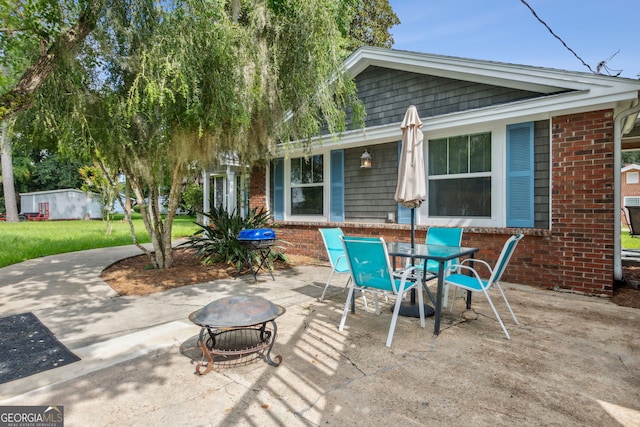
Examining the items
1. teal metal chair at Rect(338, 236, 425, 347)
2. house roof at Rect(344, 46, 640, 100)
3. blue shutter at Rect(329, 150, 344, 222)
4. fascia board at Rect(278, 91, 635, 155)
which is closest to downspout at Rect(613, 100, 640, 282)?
fascia board at Rect(278, 91, 635, 155)

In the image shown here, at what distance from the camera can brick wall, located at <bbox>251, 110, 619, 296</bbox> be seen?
181 inches

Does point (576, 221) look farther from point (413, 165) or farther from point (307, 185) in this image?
point (307, 185)

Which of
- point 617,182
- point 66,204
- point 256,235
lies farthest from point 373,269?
point 66,204

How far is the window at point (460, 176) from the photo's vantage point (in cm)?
Result: 568

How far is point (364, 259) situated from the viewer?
330 centimetres

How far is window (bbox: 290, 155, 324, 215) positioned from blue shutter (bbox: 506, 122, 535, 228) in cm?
388

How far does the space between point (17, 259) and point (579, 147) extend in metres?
10.7

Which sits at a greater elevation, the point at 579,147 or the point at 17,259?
the point at 579,147

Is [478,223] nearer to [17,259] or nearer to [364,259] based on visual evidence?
[364,259]

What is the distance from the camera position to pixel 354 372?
2.53 metres

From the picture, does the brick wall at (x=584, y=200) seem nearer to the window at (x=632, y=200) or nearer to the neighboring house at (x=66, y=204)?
the window at (x=632, y=200)

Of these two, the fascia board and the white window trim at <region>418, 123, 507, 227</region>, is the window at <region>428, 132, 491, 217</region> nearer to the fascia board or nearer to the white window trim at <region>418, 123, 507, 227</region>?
the white window trim at <region>418, 123, 507, 227</region>

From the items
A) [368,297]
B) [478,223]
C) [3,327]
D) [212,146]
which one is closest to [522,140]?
[478,223]

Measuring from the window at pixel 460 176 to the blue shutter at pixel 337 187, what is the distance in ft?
6.48
